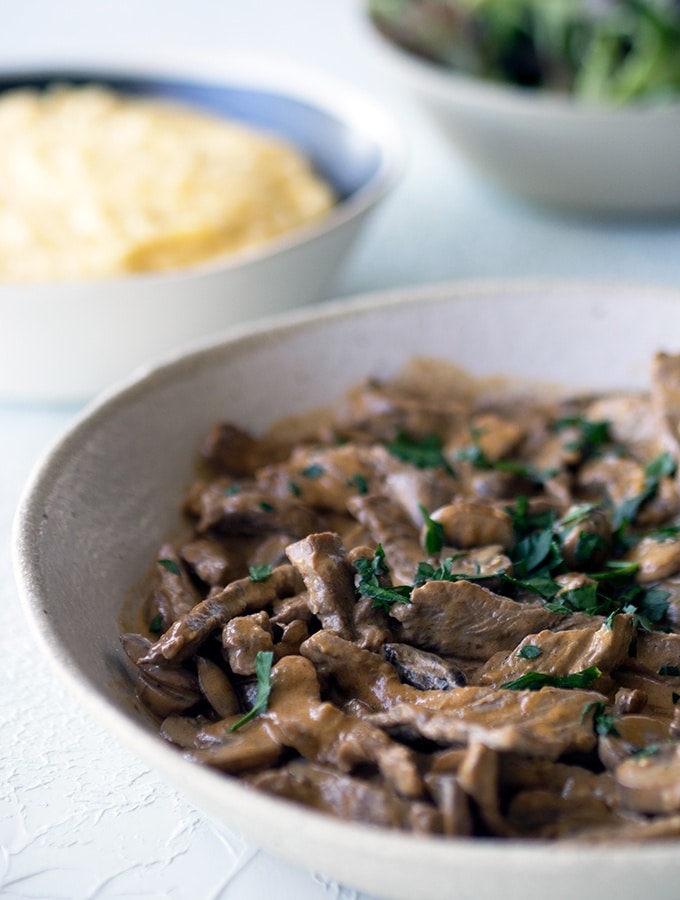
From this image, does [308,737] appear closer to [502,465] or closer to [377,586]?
[377,586]

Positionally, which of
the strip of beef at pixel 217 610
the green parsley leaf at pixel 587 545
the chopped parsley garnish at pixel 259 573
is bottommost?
the green parsley leaf at pixel 587 545

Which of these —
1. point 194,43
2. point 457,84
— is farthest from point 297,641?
point 194,43

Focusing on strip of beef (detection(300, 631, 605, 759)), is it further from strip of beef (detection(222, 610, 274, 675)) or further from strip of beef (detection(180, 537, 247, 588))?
strip of beef (detection(180, 537, 247, 588))

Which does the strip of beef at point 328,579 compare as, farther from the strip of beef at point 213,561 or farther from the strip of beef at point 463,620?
the strip of beef at point 213,561

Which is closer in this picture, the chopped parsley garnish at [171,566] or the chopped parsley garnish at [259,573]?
the chopped parsley garnish at [259,573]

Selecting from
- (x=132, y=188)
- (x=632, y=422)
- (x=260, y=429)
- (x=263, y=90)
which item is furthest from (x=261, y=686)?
(x=263, y=90)

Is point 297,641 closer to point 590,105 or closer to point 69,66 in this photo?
point 590,105

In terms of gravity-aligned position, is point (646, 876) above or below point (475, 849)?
below

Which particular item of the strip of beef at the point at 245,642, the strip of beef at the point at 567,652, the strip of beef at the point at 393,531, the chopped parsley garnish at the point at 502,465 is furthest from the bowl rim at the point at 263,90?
the strip of beef at the point at 567,652
